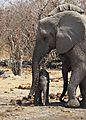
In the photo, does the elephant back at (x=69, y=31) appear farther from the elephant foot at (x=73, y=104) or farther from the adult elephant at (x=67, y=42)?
the elephant foot at (x=73, y=104)

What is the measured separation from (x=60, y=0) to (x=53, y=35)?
1567cm

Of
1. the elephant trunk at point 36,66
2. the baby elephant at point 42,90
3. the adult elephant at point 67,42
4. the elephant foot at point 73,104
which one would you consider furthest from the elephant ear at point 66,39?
the elephant foot at point 73,104

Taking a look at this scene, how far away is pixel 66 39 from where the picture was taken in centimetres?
1030

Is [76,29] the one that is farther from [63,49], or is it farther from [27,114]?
[27,114]

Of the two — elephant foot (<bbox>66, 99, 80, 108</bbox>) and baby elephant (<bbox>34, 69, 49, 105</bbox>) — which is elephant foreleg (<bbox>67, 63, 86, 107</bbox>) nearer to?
elephant foot (<bbox>66, 99, 80, 108</bbox>)

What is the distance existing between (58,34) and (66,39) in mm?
230

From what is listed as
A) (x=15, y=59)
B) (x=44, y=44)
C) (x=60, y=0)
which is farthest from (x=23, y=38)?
(x=44, y=44)

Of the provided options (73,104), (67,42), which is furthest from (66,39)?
(73,104)

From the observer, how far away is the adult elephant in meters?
10.2

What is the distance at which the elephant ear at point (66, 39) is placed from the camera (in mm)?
10234

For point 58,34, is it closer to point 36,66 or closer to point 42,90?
point 36,66

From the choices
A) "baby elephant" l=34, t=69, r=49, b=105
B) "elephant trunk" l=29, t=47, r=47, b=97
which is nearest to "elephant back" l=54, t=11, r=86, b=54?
"elephant trunk" l=29, t=47, r=47, b=97

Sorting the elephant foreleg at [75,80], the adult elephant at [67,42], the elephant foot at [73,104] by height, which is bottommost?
the elephant foot at [73,104]

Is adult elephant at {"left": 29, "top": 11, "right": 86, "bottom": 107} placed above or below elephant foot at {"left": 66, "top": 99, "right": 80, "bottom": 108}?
above
